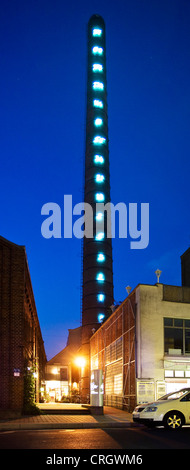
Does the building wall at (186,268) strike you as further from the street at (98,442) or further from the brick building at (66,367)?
the brick building at (66,367)

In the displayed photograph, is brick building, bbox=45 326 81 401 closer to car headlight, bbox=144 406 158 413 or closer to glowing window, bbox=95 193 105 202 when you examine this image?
glowing window, bbox=95 193 105 202

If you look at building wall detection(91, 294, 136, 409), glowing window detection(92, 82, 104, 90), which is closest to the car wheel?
building wall detection(91, 294, 136, 409)

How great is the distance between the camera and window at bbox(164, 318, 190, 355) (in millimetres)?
27359

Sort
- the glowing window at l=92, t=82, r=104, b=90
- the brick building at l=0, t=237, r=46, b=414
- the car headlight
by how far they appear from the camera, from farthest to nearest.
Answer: the glowing window at l=92, t=82, r=104, b=90 < the brick building at l=0, t=237, r=46, b=414 < the car headlight

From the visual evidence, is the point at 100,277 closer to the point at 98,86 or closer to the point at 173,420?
the point at 98,86

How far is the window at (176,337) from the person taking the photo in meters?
27.4

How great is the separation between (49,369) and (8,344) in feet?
214

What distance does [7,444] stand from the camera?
1243 cm

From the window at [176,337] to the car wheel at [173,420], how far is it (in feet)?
33.0

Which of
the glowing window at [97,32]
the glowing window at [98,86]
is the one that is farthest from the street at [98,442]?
the glowing window at [97,32]

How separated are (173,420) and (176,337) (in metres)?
10.7

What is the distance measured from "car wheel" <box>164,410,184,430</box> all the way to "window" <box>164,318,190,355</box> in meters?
10.1
